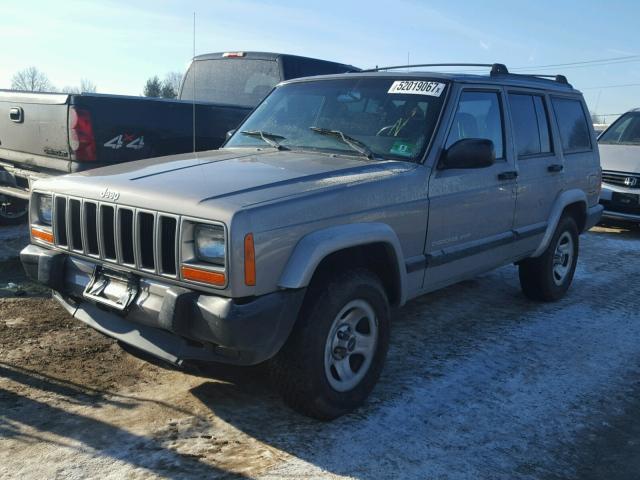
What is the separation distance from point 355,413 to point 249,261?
→ 49.0 inches

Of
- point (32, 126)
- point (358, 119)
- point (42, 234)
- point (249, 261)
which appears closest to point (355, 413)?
point (249, 261)

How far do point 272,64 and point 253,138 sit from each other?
383cm

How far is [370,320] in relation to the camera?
12.1 ft

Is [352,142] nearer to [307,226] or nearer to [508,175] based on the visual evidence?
[307,226]

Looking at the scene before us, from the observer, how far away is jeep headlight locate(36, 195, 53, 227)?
12.7 feet

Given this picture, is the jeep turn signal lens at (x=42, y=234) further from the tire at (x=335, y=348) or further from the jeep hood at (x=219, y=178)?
the tire at (x=335, y=348)

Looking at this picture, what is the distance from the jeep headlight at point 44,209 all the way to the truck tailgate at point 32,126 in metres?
2.61

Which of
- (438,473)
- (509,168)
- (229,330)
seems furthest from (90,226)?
(509,168)

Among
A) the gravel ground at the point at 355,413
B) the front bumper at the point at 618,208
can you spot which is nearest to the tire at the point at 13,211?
the gravel ground at the point at 355,413

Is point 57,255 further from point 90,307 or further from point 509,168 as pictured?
point 509,168

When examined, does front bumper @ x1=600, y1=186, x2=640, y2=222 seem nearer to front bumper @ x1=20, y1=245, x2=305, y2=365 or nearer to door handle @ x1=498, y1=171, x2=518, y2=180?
door handle @ x1=498, y1=171, x2=518, y2=180

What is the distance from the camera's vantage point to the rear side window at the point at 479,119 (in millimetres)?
4453

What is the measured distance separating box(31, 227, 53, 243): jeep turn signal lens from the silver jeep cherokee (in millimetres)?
14

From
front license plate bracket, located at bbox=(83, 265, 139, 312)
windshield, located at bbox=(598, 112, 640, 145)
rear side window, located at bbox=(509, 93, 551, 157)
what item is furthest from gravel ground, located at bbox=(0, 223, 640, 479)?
windshield, located at bbox=(598, 112, 640, 145)
